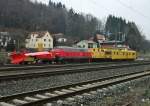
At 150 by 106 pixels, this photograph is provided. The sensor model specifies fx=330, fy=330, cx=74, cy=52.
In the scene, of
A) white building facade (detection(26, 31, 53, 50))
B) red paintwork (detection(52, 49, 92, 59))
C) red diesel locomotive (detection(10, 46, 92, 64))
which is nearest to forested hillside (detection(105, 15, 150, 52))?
white building facade (detection(26, 31, 53, 50))

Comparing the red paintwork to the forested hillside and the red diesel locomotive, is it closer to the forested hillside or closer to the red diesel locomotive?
the red diesel locomotive

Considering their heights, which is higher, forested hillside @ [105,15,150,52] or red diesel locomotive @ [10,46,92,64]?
forested hillside @ [105,15,150,52]

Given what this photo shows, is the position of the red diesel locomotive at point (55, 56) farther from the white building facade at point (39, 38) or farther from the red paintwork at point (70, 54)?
the white building facade at point (39, 38)

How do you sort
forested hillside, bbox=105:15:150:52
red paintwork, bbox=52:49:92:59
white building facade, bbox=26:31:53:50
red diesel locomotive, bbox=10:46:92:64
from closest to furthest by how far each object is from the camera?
red diesel locomotive, bbox=10:46:92:64 → red paintwork, bbox=52:49:92:59 → white building facade, bbox=26:31:53:50 → forested hillside, bbox=105:15:150:52

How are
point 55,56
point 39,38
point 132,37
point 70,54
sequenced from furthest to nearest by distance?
point 132,37 < point 39,38 < point 70,54 < point 55,56

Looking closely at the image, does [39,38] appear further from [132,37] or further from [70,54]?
[70,54]

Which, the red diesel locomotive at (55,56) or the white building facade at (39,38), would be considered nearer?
the red diesel locomotive at (55,56)

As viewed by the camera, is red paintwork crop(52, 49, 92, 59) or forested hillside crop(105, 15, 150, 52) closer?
red paintwork crop(52, 49, 92, 59)

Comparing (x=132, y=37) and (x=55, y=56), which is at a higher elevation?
(x=132, y=37)

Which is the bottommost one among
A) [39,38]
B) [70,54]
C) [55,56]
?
[55,56]

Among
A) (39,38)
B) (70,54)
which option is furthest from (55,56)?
(39,38)

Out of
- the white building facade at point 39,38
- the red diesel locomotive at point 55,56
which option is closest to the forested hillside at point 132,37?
the white building facade at point 39,38

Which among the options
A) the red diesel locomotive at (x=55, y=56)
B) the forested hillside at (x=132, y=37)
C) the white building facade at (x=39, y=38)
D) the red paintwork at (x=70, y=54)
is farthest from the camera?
the forested hillside at (x=132, y=37)

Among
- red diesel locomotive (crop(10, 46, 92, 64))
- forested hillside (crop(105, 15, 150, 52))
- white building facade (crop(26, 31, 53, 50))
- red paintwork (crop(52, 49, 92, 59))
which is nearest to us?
red diesel locomotive (crop(10, 46, 92, 64))
